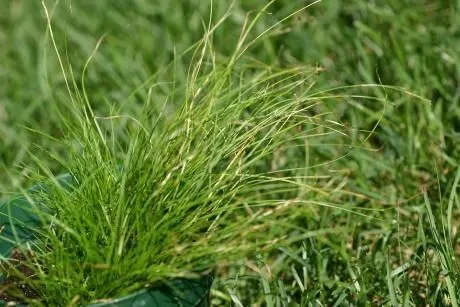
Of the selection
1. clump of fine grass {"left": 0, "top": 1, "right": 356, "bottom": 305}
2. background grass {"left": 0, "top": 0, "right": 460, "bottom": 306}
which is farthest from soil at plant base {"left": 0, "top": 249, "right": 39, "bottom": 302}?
background grass {"left": 0, "top": 0, "right": 460, "bottom": 306}

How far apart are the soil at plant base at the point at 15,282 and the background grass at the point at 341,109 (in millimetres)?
164

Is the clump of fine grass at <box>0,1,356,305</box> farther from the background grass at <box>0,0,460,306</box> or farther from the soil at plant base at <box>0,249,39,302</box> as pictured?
the background grass at <box>0,0,460,306</box>

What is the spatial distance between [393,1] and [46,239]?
4.99 feet

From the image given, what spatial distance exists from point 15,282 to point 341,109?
1199 millimetres

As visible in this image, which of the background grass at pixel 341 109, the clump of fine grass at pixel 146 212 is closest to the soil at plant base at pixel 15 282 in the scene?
the clump of fine grass at pixel 146 212

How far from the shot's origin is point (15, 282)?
5.09ft

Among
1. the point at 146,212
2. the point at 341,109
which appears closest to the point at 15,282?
the point at 146,212

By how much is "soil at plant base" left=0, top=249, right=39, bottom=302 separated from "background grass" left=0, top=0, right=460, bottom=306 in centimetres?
16

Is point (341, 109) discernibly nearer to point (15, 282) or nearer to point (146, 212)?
point (146, 212)

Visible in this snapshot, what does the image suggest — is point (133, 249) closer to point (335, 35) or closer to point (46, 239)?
point (46, 239)

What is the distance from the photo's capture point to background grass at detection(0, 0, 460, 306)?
71.5 inches

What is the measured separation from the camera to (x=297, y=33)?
2748 mm

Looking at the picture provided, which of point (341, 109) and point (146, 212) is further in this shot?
point (341, 109)

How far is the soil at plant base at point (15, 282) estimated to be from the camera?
1.55 metres
